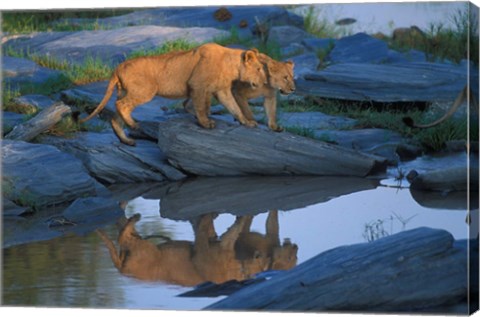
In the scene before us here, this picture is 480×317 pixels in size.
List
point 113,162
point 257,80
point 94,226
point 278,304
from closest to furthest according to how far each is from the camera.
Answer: point 278,304 < point 94,226 < point 257,80 < point 113,162

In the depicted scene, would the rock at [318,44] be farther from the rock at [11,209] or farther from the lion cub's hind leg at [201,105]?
the rock at [11,209]

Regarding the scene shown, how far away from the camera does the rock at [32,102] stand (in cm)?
997

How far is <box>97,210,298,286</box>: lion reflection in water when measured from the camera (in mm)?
6629

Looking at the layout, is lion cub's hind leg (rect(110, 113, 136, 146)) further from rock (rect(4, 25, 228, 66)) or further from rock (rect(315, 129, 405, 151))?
rock (rect(315, 129, 405, 151))

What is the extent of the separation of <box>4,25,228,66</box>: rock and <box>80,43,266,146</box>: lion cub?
0.68 m

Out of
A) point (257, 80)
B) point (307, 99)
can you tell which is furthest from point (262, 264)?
point (307, 99)

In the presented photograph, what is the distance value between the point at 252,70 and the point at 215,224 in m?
1.20

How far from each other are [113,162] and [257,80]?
1.24 meters

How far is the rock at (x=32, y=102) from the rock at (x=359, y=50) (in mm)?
2359

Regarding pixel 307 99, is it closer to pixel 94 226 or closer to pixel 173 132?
pixel 173 132

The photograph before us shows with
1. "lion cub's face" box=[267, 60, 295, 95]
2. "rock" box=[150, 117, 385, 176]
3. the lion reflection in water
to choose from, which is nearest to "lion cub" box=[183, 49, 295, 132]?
"lion cub's face" box=[267, 60, 295, 95]

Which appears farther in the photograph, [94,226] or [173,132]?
[173,132]

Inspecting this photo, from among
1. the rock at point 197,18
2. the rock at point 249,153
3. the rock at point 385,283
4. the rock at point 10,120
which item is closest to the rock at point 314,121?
the rock at point 197,18

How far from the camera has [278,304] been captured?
6.00 meters
